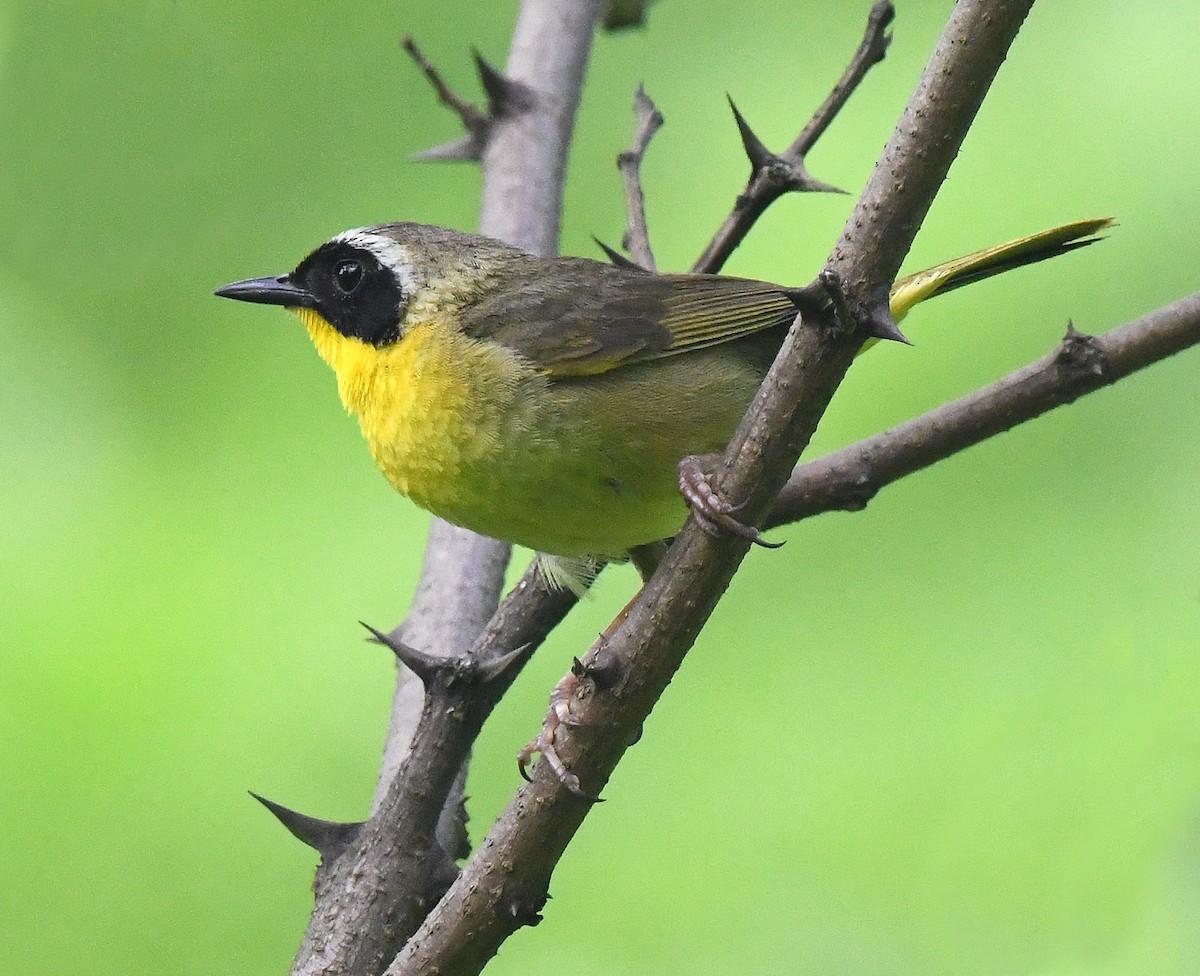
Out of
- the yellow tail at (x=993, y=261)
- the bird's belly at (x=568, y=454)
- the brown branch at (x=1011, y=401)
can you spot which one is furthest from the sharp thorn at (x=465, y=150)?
the brown branch at (x=1011, y=401)

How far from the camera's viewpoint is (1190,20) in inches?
175

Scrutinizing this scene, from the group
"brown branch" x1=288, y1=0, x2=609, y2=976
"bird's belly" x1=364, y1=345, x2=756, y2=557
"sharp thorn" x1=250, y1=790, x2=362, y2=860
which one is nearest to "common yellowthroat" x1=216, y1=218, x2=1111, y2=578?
"bird's belly" x1=364, y1=345, x2=756, y2=557

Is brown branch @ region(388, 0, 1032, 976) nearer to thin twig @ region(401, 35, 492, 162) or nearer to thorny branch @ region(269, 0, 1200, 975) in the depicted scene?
thorny branch @ region(269, 0, 1200, 975)

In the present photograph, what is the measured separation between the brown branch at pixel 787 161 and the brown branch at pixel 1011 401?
2.67 ft

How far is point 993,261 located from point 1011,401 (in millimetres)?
692

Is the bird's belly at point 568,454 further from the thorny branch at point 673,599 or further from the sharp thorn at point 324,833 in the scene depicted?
the sharp thorn at point 324,833

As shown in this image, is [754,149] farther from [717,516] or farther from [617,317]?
[717,516]

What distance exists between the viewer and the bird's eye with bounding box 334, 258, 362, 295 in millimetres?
4355

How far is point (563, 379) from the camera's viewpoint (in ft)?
12.2

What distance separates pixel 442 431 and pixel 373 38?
7.75 feet

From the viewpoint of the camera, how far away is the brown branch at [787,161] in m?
3.69

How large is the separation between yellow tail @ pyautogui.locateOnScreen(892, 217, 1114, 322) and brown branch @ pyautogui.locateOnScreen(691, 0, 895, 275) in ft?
1.09

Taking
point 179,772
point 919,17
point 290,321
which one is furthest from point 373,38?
point 179,772

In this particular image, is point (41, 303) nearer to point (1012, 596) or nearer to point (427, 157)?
point (427, 157)
